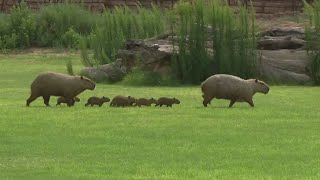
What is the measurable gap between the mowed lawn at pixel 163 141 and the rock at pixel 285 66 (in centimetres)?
703

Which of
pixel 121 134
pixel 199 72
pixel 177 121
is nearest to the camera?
pixel 121 134

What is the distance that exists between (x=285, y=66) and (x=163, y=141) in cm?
1551

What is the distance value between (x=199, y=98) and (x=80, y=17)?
26196mm

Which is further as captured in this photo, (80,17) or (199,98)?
(80,17)

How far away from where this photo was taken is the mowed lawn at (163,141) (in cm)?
1145

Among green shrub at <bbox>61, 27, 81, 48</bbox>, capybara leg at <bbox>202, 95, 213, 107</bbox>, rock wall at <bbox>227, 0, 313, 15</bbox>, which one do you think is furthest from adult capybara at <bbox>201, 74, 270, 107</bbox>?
rock wall at <bbox>227, 0, 313, 15</bbox>

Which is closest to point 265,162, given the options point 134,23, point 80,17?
point 134,23

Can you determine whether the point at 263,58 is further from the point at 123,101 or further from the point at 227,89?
the point at 123,101

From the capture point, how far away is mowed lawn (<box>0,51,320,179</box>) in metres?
11.4

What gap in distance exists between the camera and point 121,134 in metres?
14.7

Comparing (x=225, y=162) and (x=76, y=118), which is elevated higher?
(x=225, y=162)

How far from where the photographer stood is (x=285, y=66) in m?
28.9

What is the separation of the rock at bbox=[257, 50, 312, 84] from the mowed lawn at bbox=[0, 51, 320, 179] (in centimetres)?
703

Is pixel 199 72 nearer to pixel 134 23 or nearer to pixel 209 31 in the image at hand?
pixel 209 31
